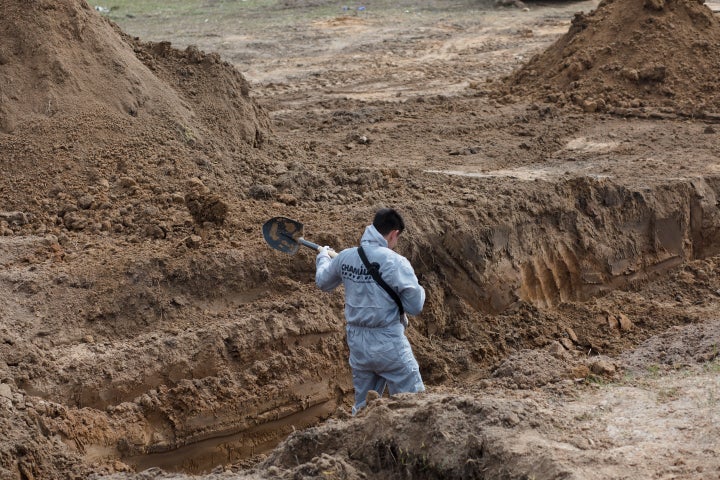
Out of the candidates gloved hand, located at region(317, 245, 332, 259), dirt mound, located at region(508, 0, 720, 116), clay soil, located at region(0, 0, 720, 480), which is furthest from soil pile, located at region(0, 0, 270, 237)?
dirt mound, located at region(508, 0, 720, 116)

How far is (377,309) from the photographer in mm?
6887

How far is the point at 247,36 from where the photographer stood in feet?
71.4

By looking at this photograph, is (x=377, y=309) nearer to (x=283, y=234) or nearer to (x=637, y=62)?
(x=283, y=234)

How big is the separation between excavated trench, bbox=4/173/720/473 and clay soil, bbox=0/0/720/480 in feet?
0.07

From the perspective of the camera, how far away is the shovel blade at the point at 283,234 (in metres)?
8.18

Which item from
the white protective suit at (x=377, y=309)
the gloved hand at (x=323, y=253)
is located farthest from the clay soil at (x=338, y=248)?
the gloved hand at (x=323, y=253)

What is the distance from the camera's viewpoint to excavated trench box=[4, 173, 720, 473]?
754 cm

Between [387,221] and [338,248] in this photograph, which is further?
[338,248]

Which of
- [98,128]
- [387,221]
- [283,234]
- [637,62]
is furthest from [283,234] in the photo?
[637,62]

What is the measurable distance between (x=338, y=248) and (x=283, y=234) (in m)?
0.71

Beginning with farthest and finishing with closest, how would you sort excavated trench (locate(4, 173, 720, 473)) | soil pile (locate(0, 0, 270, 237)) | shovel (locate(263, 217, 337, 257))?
soil pile (locate(0, 0, 270, 237)) < shovel (locate(263, 217, 337, 257)) < excavated trench (locate(4, 173, 720, 473))

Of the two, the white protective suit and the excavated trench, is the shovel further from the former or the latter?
the white protective suit

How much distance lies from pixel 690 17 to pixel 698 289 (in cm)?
592

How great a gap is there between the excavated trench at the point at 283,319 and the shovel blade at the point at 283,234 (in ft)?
1.30
